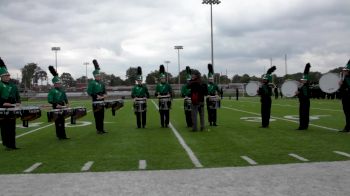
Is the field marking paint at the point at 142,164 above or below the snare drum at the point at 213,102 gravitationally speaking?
below

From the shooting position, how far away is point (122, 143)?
40.7 feet

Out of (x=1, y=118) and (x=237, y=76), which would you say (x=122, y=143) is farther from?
(x=237, y=76)

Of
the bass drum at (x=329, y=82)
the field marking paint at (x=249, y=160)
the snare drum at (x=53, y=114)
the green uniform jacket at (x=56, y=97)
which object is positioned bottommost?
the field marking paint at (x=249, y=160)

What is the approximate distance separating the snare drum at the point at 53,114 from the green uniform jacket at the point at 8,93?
3.86 ft

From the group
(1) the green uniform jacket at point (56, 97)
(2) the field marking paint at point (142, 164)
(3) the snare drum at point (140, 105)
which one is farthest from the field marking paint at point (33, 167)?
(3) the snare drum at point (140, 105)

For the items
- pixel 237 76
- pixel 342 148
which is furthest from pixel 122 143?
pixel 237 76

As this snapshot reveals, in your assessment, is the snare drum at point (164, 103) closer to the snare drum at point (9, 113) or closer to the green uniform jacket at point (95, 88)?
the green uniform jacket at point (95, 88)

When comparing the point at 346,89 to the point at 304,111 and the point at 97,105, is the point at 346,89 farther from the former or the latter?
the point at 97,105

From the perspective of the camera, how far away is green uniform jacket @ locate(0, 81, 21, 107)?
11.6 m

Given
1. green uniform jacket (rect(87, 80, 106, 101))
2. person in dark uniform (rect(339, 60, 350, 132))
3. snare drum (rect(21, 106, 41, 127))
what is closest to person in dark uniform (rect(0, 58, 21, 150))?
snare drum (rect(21, 106, 41, 127))

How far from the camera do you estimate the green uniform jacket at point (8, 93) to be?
37.9 feet

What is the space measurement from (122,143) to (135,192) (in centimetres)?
609

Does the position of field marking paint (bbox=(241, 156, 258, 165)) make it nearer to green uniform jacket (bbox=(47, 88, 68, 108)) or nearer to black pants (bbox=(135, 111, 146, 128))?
green uniform jacket (bbox=(47, 88, 68, 108))

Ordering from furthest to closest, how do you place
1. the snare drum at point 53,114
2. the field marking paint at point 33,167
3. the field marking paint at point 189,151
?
the snare drum at point 53,114
the field marking paint at point 189,151
the field marking paint at point 33,167
